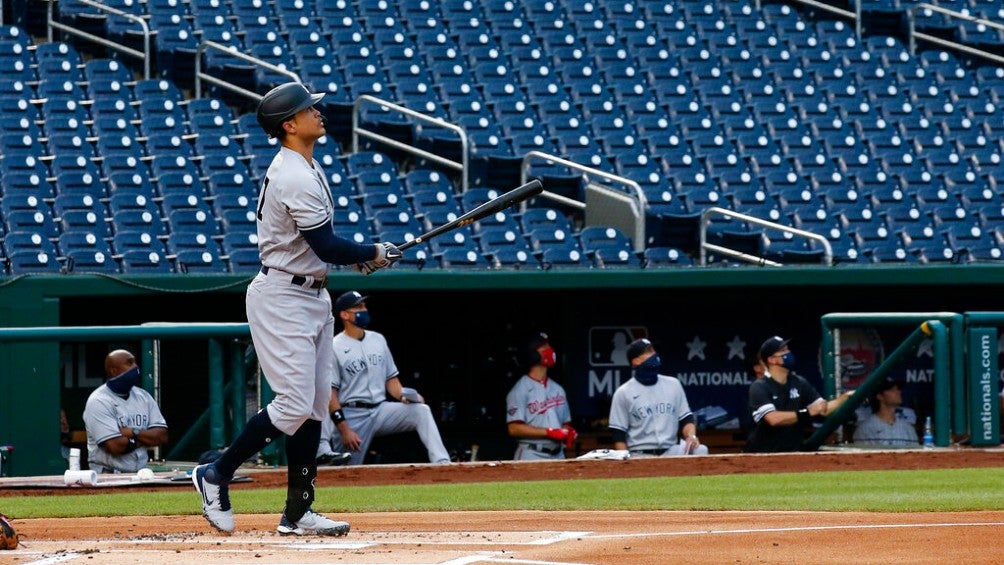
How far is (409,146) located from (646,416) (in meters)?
5.07

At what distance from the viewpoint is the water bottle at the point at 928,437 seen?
391 inches

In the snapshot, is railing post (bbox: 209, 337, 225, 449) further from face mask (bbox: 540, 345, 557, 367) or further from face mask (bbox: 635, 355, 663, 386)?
face mask (bbox: 635, 355, 663, 386)

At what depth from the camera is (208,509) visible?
5.21 metres

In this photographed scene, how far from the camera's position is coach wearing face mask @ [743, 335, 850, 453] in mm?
9812

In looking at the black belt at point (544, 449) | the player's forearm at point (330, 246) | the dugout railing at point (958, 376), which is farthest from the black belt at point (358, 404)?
A: the player's forearm at point (330, 246)

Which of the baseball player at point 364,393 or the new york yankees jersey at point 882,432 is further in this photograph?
the new york yankees jersey at point 882,432

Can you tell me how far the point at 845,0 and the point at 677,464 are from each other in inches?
389

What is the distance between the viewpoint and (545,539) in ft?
16.4

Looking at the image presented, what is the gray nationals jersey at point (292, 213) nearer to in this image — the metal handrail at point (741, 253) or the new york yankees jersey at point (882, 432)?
the new york yankees jersey at point (882, 432)

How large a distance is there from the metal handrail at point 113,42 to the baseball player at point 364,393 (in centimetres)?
547

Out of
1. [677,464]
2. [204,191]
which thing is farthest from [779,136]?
[677,464]

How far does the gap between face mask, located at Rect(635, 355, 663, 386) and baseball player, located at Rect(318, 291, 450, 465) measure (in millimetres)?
1308

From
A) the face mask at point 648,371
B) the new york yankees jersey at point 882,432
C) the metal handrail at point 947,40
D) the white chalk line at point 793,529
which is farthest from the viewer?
the metal handrail at point 947,40

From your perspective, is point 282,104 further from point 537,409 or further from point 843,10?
point 843,10
